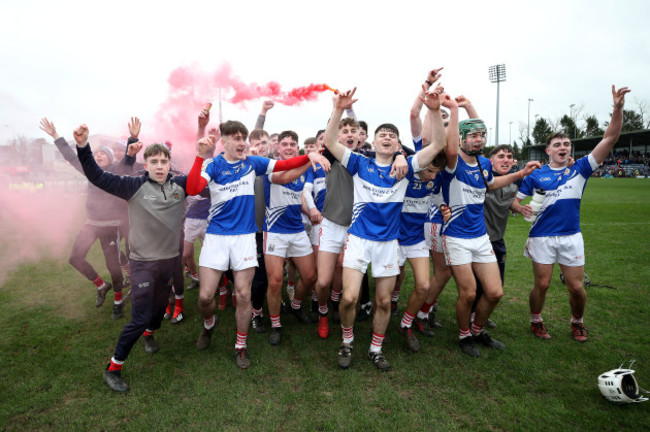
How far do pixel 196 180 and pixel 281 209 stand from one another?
1379 millimetres

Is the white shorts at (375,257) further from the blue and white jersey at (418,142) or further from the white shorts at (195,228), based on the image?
the white shorts at (195,228)

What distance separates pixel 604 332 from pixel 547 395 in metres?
2.11

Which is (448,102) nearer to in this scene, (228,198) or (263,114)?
(228,198)

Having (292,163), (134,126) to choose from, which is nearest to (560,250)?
(292,163)

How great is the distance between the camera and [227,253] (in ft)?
14.0

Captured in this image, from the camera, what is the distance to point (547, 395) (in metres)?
3.60

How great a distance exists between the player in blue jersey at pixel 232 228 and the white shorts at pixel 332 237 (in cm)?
91

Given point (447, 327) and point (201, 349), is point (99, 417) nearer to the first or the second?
point (201, 349)

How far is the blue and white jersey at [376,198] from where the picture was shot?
413 centimetres

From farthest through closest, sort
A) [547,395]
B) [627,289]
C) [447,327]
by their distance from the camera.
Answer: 1. [627,289]
2. [447,327]
3. [547,395]

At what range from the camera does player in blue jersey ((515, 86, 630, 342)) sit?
4723 mm

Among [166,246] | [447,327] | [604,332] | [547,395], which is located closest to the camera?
[547,395]

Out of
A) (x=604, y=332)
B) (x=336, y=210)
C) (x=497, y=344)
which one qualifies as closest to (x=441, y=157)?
(x=336, y=210)

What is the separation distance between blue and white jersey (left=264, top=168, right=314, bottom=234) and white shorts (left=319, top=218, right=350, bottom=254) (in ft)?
1.85
